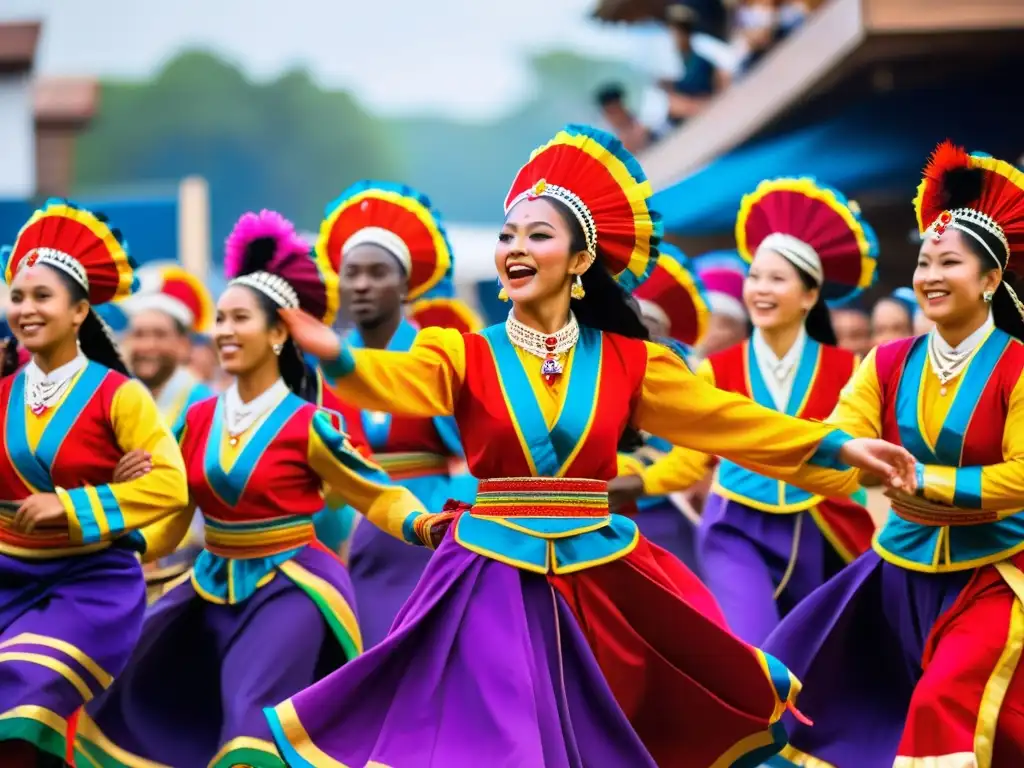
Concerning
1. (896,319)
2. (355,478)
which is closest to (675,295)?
(896,319)

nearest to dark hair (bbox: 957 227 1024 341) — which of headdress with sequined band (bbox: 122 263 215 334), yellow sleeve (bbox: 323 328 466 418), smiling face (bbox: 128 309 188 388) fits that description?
yellow sleeve (bbox: 323 328 466 418)

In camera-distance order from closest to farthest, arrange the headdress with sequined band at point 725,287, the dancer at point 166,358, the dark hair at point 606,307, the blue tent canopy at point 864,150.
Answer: the dark hair at point 606,307
the dancer at point 166,358
the headdress with sequined band at point 725,287
the blue tent canopy at point 864,150

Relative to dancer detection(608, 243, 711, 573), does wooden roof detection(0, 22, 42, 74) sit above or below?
above

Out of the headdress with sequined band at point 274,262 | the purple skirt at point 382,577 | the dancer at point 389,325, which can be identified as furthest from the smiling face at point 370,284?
the headdress with sequined band at point 274,262

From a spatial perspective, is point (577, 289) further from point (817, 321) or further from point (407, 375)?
point (817, 321)

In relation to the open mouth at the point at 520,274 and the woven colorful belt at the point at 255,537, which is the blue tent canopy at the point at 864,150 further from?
the open mouth at the point at 520,274

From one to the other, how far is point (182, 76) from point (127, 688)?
252 feet

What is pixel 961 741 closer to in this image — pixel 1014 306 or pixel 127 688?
pixel 1014 306

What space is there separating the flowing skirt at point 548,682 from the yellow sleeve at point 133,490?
1.28 metres

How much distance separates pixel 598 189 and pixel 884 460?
46.6 inches

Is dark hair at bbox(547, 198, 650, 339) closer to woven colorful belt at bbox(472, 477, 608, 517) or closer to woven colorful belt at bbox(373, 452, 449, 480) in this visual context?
woven colorful belt at bbox(472, 477, 608, 517)

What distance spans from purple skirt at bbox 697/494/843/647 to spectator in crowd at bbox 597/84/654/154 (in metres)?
11.5

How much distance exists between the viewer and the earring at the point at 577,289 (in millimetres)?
6000

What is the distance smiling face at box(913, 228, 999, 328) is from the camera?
252 inches
